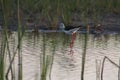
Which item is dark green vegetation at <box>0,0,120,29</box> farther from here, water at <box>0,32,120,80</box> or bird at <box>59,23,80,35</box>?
water at <box>0,32,120,80</box>

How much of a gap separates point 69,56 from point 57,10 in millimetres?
3465

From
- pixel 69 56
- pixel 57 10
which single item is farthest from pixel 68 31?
pixel 69 56

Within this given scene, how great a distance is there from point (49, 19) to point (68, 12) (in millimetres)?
602

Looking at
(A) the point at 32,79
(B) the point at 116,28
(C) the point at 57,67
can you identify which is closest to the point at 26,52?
(C) the point at 57,67

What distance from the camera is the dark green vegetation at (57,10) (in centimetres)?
1369

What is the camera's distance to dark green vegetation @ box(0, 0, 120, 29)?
13.7 m

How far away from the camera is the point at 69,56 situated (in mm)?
9422

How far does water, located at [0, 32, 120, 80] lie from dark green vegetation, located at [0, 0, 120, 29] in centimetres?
75

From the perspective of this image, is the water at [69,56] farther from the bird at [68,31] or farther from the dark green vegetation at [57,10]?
the dark green vegetation at [57,10]

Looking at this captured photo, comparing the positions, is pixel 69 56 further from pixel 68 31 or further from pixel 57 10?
pixel 57 10

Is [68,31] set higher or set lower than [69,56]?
higher

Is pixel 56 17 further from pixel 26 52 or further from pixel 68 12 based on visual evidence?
pixel 26 52

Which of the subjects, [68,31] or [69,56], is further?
[68,31]

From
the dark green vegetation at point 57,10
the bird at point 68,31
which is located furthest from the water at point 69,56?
the dark green vegetation at point 57,10
